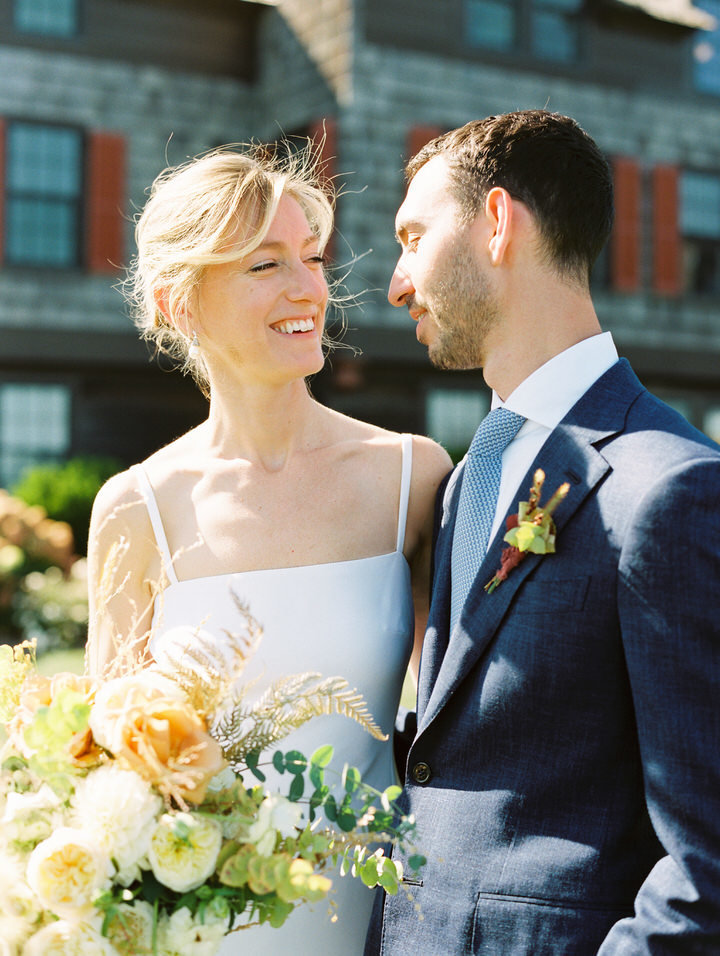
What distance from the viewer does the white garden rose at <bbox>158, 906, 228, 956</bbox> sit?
1.81 meters

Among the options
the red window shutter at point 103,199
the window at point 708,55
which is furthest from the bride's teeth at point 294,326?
the window at point 708,55

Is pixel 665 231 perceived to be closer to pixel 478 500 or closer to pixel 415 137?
pixel 415 137

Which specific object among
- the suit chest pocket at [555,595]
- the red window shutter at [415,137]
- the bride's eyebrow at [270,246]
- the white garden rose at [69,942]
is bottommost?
the white garden rose at [69,942]

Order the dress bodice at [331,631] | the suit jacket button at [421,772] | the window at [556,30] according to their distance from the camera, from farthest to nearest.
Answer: the window at [556,30], the dress bodice at [331,631], the suit jacket button at [421,772]

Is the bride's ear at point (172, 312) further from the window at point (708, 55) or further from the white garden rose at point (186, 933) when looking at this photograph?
the window at point (708, 55)

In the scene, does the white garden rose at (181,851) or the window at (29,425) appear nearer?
the white garden rose at (181,851)

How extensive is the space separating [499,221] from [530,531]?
748 mm

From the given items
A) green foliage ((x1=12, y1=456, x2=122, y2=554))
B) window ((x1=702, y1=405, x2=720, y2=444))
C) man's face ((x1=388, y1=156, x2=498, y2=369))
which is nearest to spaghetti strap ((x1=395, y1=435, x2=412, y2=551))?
man's face ((x1=388, y1=156, x2=498, y2=369))

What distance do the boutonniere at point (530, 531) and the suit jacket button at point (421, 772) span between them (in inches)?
16.0

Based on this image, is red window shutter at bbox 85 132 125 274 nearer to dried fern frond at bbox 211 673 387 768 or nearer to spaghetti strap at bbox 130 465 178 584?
spaghetti strap at bbox 130 465 178 584

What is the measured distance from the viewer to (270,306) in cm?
312

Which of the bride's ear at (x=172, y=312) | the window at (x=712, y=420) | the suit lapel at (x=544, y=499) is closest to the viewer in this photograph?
the suit lapel at (x=544, y=499)

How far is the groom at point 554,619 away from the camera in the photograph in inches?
76.9

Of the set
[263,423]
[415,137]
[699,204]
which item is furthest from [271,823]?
[699,204]
